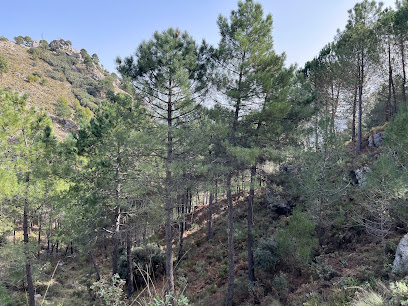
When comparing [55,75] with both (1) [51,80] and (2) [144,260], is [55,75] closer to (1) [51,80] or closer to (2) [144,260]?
(1) [51,80]

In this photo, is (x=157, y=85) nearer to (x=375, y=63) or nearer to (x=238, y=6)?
(x=238, y=6)

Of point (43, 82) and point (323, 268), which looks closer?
point (323, 268)

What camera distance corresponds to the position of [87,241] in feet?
37.6

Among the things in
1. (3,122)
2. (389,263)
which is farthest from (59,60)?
(389,263)

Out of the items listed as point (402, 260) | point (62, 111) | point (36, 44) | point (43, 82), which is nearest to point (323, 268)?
point (402, 260)

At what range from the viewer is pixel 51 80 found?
5594 cm

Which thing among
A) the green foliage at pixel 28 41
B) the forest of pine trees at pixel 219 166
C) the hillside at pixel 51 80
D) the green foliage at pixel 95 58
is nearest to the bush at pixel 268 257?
the forest of pine trees at pixel 219 166

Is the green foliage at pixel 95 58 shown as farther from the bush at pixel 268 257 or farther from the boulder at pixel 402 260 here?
the boulder at pixel 402 260

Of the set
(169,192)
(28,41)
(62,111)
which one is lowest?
(169,192)

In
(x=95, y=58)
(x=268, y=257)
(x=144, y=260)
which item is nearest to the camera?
(x=268, y=257)

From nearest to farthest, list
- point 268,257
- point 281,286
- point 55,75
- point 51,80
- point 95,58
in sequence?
point 281,286, point 268,257, point 51,80, point 55,75, point 95,58

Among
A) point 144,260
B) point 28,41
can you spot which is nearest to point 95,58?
point 28,41

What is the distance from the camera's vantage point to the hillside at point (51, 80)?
4434 centimetres

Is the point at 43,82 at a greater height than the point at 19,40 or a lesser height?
lesser
